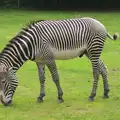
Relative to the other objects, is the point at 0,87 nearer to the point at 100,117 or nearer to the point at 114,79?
the point at 100,117

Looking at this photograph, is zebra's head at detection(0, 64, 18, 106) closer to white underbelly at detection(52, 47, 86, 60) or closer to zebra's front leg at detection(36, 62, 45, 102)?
zebra's front leg at detection(36, 62, 45, 102)

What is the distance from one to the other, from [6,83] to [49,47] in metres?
1.25

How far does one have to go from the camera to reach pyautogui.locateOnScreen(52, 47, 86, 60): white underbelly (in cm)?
911

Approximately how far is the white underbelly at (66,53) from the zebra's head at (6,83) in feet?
3.65

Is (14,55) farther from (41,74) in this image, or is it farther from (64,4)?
(64,4)

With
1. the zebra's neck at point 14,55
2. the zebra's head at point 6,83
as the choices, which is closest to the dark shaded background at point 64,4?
the zebra's neck at point 14,55

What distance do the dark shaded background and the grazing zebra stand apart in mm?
28998

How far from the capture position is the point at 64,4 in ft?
134

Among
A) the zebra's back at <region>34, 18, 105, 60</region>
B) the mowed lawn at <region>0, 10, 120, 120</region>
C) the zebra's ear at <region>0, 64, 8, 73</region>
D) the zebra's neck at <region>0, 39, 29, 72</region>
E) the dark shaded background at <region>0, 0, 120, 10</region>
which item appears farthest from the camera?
the dark shaded background at <region>0, 0, 120, 10</region>

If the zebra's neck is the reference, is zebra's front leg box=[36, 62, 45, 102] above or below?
below

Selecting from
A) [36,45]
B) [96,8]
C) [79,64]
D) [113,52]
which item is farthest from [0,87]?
[96,8]

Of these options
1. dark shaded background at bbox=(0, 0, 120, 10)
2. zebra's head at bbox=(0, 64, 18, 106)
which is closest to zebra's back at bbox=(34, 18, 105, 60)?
zebra's head at bbox=(0, 64, 18, 106)

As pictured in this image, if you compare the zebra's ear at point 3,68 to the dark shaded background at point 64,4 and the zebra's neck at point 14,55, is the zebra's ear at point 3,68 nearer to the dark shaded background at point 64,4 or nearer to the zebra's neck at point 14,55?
the zebra's neck at point 14,55

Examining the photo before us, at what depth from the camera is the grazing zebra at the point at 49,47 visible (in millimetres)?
8570
